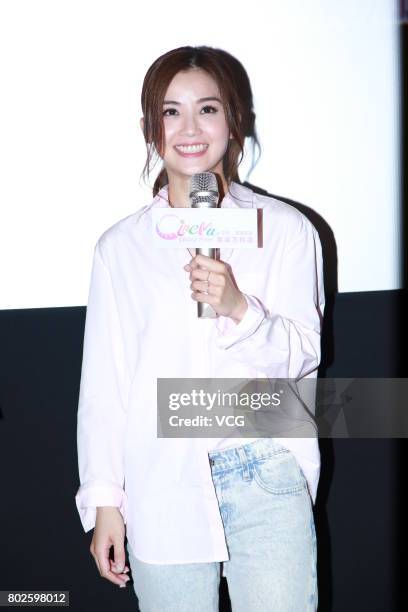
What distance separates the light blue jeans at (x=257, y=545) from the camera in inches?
55.4

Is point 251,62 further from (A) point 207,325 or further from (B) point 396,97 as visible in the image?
(A) point 207,325

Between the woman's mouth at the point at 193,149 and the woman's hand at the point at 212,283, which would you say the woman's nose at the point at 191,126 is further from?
the woman's hand at the point at 212,283

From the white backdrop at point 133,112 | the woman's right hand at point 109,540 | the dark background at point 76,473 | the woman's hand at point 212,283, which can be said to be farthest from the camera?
the dark background at point 76,473

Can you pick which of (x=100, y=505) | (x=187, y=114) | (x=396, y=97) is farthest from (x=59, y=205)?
(x=396, y=97)

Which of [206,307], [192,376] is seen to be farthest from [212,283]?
[192,376]

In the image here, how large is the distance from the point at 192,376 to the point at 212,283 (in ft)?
1.00

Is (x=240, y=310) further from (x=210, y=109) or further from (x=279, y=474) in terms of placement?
(x=210, y=109)

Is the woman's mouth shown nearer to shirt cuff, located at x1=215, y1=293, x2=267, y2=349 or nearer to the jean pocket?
shirt cuff, located at x1=215, y1=293, x2=267, y2=349

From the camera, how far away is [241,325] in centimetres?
134

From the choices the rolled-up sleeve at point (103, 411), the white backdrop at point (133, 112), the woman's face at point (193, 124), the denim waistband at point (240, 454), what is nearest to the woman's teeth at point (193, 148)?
the woman's face at point (193, 124)

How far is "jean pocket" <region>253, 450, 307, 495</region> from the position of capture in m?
1.41

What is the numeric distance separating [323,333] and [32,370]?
0.85 m

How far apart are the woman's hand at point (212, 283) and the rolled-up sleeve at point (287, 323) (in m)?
0.07

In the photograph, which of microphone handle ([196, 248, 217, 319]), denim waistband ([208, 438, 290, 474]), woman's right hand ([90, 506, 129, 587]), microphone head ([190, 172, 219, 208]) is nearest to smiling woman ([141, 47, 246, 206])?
microphone head ([190, 172, 219, 208])
